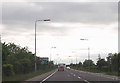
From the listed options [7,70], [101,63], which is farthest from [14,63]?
[101,63]

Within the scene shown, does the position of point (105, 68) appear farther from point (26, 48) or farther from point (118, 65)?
point (26, 48)

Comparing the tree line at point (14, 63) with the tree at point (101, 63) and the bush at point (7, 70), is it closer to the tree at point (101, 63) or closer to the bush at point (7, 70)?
the bush at point (7, 70)

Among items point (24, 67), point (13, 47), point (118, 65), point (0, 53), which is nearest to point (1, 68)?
point (0, 53)

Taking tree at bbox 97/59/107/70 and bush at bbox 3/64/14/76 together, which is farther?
tree at bbox 97/59/107/70

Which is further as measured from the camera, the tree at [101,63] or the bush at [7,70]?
the tree at [101,63]

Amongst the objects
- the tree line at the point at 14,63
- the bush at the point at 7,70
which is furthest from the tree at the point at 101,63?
the bush at the point at 7,70

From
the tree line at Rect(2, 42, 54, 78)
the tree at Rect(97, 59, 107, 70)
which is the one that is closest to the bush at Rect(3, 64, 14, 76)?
the tree line at Rect(2, 42, 54, 78)

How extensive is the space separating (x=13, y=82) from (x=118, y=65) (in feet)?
154

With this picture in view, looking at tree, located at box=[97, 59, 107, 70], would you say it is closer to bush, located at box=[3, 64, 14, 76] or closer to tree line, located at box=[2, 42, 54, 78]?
tree line, located at box=[2, 42, 54, 78]

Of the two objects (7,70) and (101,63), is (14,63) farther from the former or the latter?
(101,63)

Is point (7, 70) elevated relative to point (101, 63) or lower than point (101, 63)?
lower

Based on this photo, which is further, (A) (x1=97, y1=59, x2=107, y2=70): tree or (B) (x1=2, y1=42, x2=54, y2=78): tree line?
(A) (x1=97, y1=59, x2=107, y2=70): tree

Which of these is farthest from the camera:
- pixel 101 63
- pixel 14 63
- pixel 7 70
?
pixel 101 63

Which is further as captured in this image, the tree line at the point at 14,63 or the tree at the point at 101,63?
the tree at the point at 101,63
